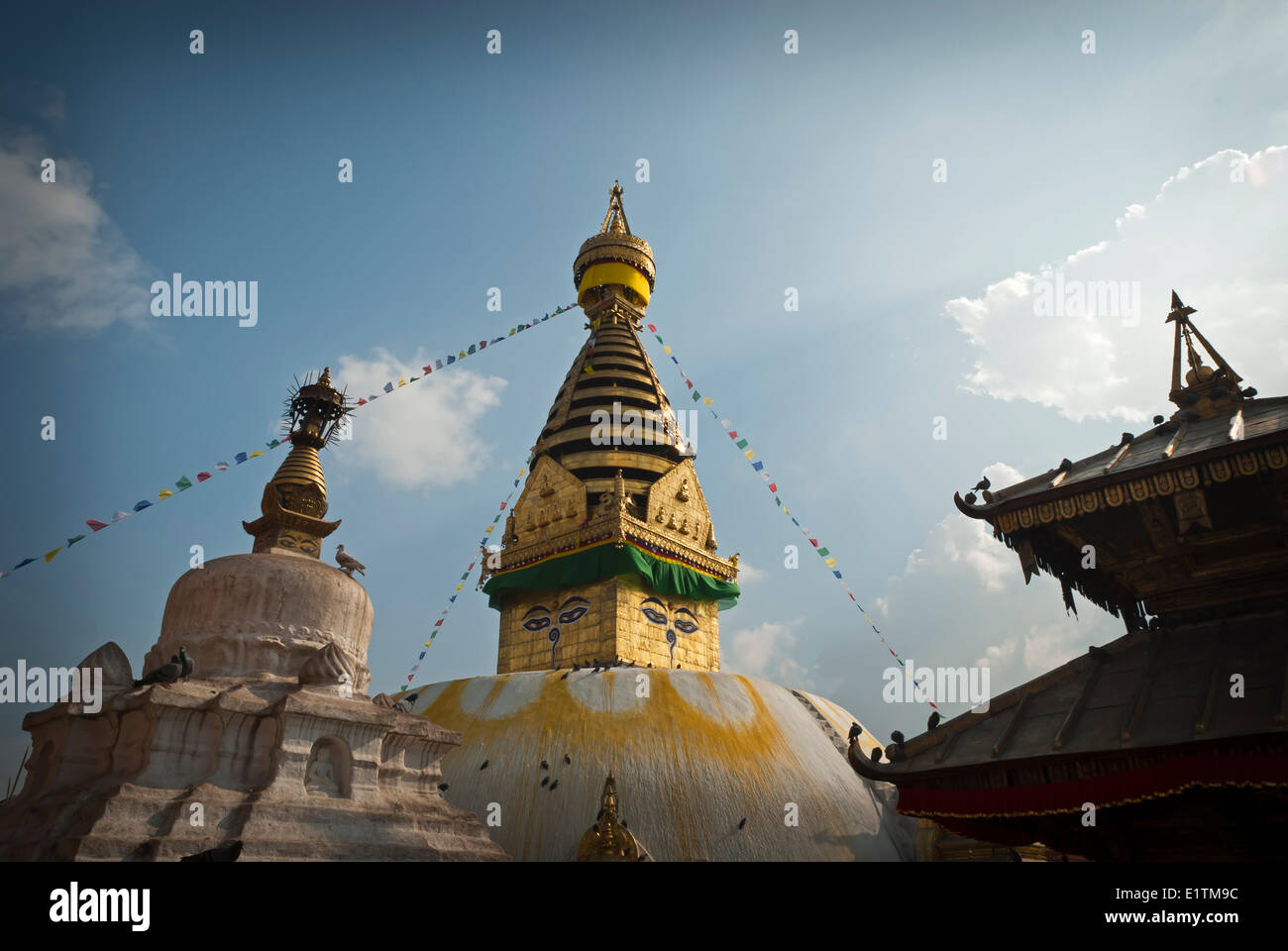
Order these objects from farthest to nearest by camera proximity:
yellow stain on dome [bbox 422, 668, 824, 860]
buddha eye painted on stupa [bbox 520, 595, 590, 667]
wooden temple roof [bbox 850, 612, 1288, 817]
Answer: buddha eye painted on stupa [bbox 520, 595, 590, 667] < yellow stain on dome [bbox 422, 668, 824, 860] < wooden temple roof [bbox 850, 612, 1288, 817]

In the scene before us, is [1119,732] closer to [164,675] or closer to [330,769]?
[330,769]

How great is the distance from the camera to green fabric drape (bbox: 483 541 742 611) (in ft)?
60.5

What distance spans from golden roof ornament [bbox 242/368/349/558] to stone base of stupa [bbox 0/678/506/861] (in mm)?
2907

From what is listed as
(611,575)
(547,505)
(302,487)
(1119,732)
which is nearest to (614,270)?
(547,505)

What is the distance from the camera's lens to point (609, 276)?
25625mm

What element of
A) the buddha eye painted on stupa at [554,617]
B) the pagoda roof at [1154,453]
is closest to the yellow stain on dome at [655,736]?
the buddha eye painted on stupa at [554,617]

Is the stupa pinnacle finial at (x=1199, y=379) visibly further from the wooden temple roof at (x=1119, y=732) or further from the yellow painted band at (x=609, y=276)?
the yellow painted band at (x=609, y=276)

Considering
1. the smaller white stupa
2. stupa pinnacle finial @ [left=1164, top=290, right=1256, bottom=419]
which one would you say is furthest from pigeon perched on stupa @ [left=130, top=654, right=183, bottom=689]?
stupa pinnacle finial @ [left=1164, top=290, right=1256, bottom=419]

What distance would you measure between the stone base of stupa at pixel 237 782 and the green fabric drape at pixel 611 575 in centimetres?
923

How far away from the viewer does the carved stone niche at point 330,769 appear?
27.2ft

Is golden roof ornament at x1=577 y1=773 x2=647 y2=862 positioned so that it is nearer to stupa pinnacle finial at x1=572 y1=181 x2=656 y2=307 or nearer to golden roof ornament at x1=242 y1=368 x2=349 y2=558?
golden roof ornament at x1=242 y1=368 x2=349 y2=558

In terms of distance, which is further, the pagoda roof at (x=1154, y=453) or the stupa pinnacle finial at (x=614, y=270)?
the stupa pinnacle finial at (x=614, y=270)

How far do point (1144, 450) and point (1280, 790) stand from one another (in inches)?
114
